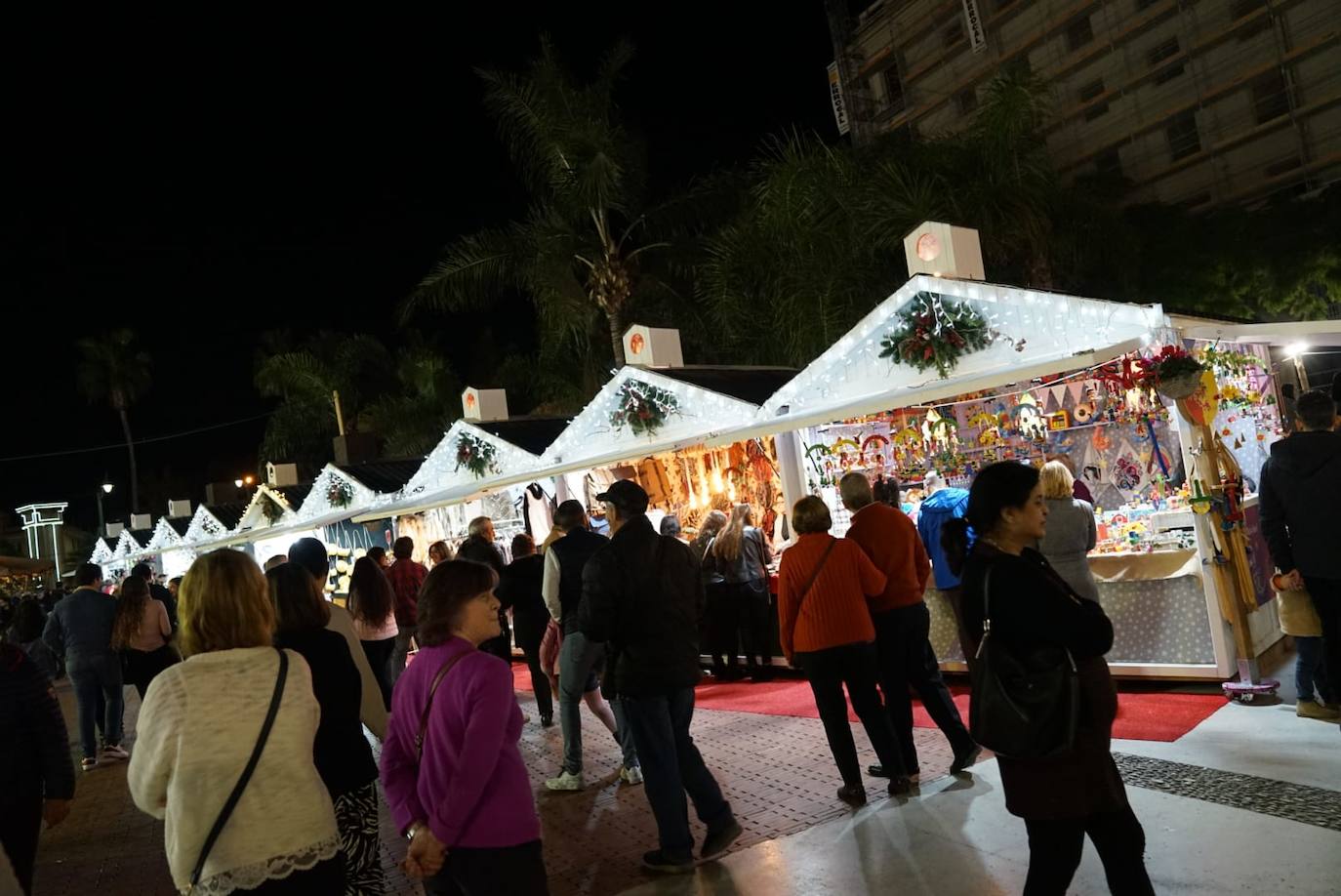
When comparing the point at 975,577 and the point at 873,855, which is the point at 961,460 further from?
the point at 975,577

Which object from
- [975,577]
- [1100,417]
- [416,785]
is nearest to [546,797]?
[416,785]

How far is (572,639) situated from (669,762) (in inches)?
60.1

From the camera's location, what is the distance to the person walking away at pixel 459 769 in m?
2.44

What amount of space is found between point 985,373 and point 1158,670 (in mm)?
2382

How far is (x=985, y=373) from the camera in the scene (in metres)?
6.98

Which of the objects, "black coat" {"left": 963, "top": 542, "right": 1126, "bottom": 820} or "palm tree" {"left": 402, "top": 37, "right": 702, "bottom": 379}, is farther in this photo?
"palm tree" {"left": 402, "top": 37, "right": 702, "bottom": 379}

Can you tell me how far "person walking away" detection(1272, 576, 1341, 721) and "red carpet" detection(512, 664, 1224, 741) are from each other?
549mm

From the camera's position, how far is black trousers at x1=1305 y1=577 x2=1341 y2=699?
4.81 m

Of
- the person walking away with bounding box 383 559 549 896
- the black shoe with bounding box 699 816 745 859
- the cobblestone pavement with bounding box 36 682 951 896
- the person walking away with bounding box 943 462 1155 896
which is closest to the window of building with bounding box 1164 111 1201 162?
the cobblestone pavement with bounding box 36 682 951 896

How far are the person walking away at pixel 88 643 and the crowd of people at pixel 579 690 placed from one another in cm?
482

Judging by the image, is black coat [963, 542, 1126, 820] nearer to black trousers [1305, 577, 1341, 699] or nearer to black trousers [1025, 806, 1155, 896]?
black trousers [1025, 806, 1155, 896]

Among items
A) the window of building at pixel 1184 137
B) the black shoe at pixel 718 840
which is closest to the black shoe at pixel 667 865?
the black shoe at pixel 718 840

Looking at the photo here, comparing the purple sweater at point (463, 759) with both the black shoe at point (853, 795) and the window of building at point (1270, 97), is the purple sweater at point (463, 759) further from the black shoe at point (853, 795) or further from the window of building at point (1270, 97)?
the window of building at point (1270, 97)

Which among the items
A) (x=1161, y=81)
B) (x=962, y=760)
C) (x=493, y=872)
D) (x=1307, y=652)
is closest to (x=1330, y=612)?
(x=1307, y=652)
